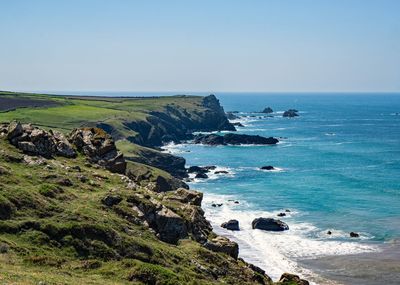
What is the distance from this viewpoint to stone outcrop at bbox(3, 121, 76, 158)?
45.3m

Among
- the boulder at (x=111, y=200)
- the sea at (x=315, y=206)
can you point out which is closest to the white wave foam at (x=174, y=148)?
the sea at (x=315, y=206)

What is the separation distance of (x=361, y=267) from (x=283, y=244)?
481 inches

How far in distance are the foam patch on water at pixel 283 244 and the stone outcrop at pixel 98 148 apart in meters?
21.7

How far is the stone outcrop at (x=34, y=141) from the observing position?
149ft

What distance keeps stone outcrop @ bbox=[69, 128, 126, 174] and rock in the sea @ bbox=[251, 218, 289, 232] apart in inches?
1295

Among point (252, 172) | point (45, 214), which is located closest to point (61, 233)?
point (45, 214)

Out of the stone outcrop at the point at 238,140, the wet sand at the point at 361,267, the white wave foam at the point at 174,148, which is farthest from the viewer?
the stone outcrop at the point at 238,140

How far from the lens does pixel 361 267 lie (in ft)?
201

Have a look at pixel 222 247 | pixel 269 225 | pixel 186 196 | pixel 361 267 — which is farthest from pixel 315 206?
pixel 222 247

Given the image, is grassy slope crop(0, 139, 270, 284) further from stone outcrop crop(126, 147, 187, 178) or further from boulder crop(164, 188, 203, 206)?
stone outcrop crop(126, 147, 187, 178)

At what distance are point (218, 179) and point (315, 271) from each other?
62.1 m

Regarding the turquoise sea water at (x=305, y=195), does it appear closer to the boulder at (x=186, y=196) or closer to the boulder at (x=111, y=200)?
the boulder at (x=186, y=196)

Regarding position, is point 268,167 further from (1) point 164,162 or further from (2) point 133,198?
(2) point 133,198

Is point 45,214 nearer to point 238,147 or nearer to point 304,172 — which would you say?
point 304,172
